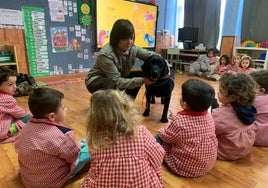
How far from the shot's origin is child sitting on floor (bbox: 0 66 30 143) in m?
1.47

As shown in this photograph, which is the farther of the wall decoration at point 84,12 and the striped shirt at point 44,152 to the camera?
the wall decoration at point 84,12

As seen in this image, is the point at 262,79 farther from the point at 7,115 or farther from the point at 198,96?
the point at 7,115

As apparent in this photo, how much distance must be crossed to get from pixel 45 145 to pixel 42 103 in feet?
0.63

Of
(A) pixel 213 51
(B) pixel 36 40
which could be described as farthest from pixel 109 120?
(A) pixel 213 51

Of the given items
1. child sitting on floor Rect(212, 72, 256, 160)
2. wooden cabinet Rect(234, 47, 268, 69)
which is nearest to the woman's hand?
child sitting on floor Rect(212, 72, 256, 160)

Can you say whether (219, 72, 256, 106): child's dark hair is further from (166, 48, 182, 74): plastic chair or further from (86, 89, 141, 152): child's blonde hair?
(166, 48, 182, 74): plastic chair

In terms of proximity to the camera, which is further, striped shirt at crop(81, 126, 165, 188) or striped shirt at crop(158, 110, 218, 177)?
striped shirt at crop(158, 110, 218, 177)

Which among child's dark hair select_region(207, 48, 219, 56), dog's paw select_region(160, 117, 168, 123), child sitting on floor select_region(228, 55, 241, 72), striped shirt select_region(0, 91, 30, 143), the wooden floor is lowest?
the wooden floor

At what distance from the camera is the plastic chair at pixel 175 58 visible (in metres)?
5.18

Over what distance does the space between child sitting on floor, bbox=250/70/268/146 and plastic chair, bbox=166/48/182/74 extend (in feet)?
11.7

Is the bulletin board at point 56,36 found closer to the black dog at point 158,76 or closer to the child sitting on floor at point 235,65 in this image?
the black dog at point 158,76

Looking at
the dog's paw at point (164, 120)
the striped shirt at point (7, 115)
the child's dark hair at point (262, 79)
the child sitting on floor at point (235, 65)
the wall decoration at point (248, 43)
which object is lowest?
the dog's paw at point (164, 120)

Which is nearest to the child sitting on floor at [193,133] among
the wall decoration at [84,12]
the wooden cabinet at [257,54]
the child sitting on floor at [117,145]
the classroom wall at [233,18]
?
the child sitting on floor at [117,145]

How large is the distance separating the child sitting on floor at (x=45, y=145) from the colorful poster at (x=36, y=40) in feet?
8.65
